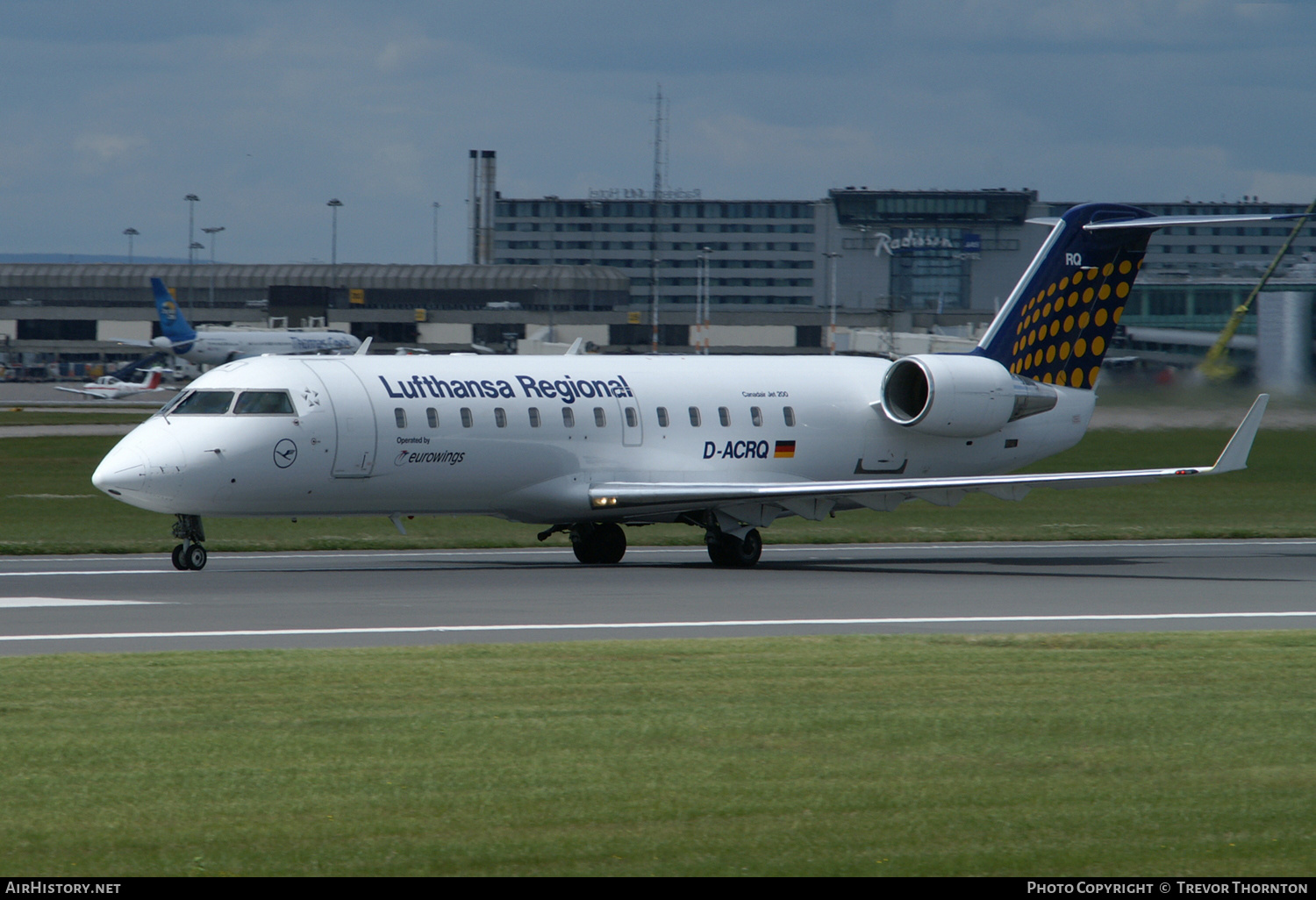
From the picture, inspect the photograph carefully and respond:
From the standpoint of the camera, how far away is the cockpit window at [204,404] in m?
23.9

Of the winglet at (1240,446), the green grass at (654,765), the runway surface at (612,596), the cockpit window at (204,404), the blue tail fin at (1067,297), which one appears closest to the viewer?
the green grass at (654,765)

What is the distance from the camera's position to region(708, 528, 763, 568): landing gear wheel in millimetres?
27031

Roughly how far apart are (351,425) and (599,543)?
5.38 metres

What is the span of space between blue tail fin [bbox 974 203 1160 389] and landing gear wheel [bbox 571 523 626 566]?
796 centimetres

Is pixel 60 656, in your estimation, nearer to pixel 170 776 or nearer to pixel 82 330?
pixel 170 776

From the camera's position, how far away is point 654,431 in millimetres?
27344

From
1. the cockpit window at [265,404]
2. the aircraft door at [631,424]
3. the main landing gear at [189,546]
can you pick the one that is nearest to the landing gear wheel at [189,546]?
the main landing gear at [189,546]

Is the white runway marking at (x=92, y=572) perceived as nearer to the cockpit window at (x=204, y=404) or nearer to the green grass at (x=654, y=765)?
the cockpit window at (x=204, y=404)

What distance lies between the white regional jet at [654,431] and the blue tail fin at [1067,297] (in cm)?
4

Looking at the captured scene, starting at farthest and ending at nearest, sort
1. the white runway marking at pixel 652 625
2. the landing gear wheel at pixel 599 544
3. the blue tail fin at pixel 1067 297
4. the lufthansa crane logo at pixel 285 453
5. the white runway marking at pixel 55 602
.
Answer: the blue tail fin at pixel 1067 297, the landing gear wheel at pixel 599 544, the lufthansa crane logo at pixel 285 453, the white runway marking at pixel 55 602, the white runway marking at pixel 652 625

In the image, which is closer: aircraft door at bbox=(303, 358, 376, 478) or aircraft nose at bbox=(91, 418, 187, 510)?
aircraft nose at bbox=(91, 418, 187, 510)

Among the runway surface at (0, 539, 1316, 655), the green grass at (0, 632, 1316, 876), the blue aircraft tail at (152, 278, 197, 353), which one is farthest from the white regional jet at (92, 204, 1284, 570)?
the blue aircraft tail at (152, 278, 197, 353)

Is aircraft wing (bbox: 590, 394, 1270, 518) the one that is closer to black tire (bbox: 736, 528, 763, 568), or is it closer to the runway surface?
black tire (bbox: 736, 528, 763, 568)

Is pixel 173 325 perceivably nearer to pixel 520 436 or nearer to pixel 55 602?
pixel 520 436
